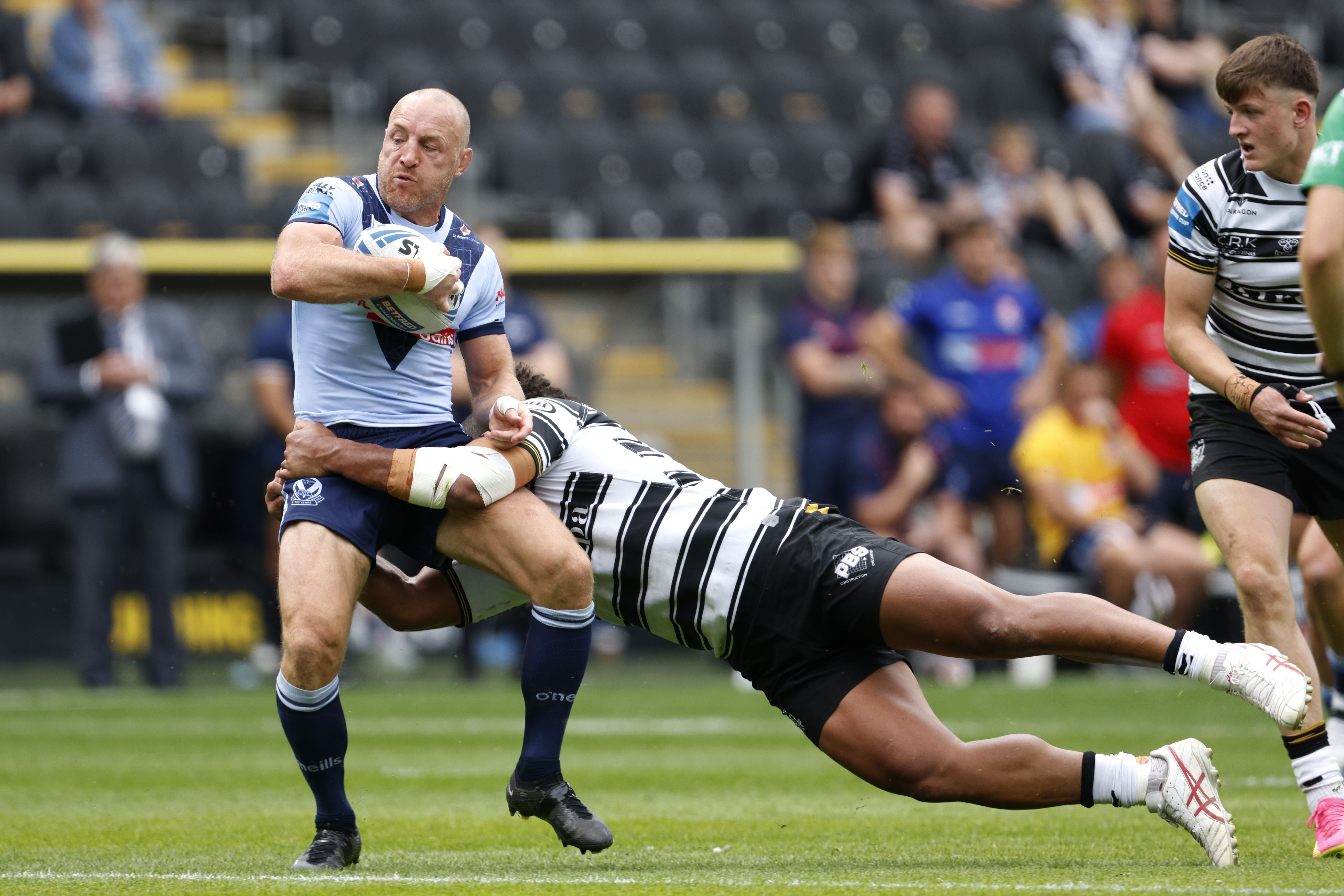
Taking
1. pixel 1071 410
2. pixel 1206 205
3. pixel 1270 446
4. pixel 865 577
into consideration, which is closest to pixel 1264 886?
pixel 865 577

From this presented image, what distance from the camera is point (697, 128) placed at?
623 inches

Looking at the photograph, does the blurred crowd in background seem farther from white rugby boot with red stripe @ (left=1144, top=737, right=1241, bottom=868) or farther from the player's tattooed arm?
white rugby boot with red stripe @ (left=1144, top=737, right=1241, bottom=868)

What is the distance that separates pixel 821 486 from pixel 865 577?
286 inches

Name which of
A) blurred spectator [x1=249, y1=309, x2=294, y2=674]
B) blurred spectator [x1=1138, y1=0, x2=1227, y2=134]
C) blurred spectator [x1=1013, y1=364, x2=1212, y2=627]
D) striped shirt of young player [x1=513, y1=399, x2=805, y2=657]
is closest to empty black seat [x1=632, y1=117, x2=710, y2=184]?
blurred spectator [x1=249, y1=309, x2=294, y2=674]

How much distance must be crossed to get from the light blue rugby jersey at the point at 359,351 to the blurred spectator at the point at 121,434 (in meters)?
6.26

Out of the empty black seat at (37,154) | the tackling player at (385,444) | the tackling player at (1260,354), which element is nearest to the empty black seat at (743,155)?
the empty black seat at (37,154)

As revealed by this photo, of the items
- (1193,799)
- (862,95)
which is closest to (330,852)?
(1193,799)

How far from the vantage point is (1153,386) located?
11.0 meters

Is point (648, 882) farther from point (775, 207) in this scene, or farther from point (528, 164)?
point (528, 164)

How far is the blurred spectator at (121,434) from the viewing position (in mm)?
10891

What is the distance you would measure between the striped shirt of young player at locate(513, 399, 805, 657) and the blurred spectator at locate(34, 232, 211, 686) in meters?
6.56

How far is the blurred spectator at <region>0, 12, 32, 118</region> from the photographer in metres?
14.0

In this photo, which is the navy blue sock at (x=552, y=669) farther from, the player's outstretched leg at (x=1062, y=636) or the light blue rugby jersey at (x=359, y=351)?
the player's outstretched leg at (x=1062, y=636)

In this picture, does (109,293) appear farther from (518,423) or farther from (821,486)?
(518,423)
